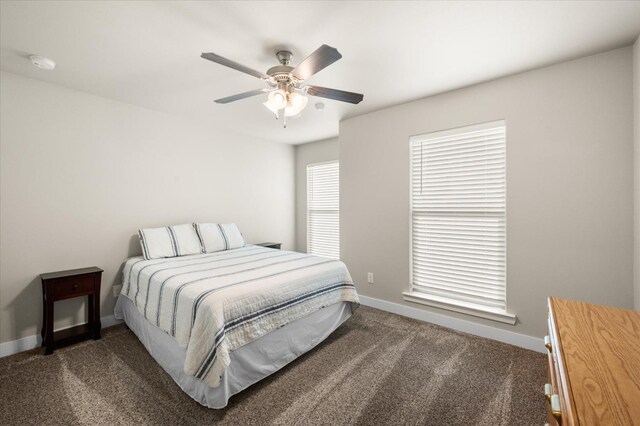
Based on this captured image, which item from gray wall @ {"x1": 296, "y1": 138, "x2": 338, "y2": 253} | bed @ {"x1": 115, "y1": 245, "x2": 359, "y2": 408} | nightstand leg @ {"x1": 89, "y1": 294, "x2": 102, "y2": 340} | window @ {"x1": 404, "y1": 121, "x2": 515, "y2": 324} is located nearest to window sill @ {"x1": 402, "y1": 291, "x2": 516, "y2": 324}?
window @ {"x1": 404, "y1": 121, "x2": 515, "y2": 324}

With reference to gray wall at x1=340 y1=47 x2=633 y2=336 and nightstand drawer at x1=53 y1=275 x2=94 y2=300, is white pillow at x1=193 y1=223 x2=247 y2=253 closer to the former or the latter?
nightstand drawer at x1=53 y1=275 x2=94 y2=300

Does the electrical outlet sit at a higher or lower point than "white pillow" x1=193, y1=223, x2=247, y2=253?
lower

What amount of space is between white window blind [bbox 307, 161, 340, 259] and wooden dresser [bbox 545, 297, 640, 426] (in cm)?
354

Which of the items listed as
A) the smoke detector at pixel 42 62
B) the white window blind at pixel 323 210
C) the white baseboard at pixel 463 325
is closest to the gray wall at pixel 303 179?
the white window blind at pixel 323 210

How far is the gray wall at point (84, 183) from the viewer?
96.3 inches

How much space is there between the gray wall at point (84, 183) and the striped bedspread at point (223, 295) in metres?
0.49

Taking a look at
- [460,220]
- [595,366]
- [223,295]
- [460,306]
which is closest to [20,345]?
[223,295]

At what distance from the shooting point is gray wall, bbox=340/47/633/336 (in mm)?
2076

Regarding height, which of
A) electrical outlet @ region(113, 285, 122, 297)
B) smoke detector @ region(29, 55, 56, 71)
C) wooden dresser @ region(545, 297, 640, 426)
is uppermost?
smoke detector @ region(29, 55, 56, 71)

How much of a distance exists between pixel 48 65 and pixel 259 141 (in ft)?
8.55

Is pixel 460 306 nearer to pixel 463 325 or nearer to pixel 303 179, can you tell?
pixel 463 325

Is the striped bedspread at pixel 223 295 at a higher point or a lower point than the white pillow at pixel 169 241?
lower

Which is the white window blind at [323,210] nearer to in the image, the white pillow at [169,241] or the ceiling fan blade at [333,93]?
the white pillow at [169,241]

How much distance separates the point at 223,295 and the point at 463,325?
2366 millimetres
